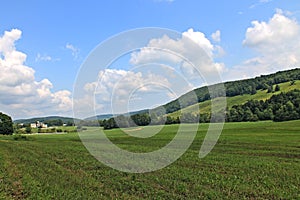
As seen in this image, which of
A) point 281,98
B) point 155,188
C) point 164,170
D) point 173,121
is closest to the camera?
point 155,188

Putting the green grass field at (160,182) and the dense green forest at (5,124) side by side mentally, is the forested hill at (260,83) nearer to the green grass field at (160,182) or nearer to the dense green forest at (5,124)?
the dense green forest at (5,124)

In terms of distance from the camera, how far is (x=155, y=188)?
18.8m

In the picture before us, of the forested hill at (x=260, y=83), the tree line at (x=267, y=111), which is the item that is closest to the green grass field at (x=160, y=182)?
the tree line at (x=267, y=111)

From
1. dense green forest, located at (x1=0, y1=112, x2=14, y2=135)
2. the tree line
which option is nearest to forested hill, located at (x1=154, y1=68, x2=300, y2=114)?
the tree line

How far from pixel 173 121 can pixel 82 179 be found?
8645cm

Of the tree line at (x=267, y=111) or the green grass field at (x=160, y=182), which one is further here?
the tree line at (x=267, y=111)

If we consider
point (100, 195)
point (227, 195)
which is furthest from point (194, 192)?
point (100, 195)

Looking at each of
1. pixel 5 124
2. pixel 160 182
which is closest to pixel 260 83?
pixel 5 124

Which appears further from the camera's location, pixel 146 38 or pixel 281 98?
pixel 281 98

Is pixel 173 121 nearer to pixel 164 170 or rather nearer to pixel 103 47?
pixel 164 170

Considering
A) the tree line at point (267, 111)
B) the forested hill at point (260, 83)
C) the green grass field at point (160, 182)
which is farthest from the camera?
the forested hill at point (260, 83)

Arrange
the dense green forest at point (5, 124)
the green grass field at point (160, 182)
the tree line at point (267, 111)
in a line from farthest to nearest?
the dense green forest at point (5, 124), the tree line at point (267, 111), the green grass field at point (160, 182)

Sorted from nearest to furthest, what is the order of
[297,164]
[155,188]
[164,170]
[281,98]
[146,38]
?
[155,188] < [146,38] < [164,170] < [297,164] < [281,98]

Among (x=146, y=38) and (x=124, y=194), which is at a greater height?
(x=146, y=38)
